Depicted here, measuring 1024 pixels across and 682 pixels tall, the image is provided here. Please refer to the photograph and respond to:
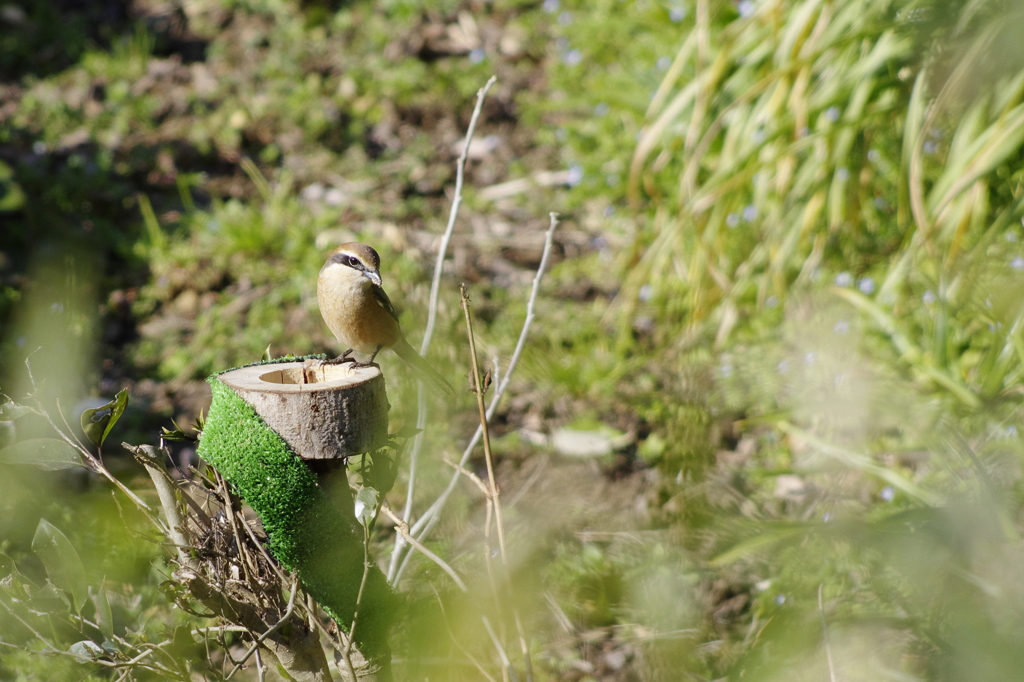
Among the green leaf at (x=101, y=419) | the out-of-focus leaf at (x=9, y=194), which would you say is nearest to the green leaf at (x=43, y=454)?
the green leaf at (x=101, y=419)

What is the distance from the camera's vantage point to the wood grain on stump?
1228 mm

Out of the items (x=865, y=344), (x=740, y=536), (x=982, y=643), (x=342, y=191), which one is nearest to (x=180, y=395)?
(x=342, y=191)

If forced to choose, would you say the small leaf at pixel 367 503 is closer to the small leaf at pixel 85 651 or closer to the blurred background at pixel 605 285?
the blurred background at pixel 605 285

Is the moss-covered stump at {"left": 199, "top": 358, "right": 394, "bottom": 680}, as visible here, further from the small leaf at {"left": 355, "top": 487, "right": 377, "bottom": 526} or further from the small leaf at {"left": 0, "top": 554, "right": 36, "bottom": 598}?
the small leaf at {"left": 0, "top": 554, "right": 36, "bottom": 598}

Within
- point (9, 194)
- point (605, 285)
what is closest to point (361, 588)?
point (605, 285)

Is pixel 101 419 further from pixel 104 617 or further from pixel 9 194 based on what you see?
pixel 9 194

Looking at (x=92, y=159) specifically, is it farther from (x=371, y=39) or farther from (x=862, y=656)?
(x=862, y=656)

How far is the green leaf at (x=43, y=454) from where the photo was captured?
1.19 metres

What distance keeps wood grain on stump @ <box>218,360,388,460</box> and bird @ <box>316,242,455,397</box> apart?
0.37 meters

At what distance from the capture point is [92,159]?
4480 millimetres

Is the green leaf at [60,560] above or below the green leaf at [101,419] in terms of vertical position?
below

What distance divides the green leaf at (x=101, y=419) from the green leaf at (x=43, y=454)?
4cm

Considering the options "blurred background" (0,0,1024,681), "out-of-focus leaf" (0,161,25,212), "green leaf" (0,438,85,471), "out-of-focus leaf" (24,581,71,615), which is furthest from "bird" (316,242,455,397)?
"out-of-focus leaf" (0,161,25,212)

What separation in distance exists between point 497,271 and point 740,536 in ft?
8.61
